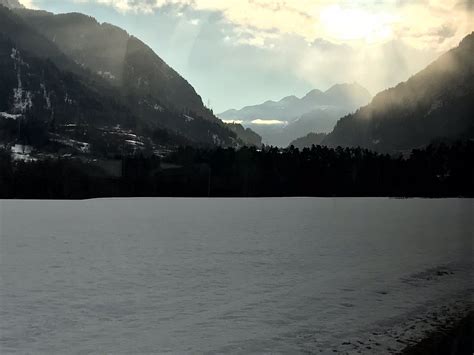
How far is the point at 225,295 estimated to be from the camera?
15.8m

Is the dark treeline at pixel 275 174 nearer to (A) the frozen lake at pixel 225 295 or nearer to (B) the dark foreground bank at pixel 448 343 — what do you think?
(A) the frozen lake at pixel 225 295

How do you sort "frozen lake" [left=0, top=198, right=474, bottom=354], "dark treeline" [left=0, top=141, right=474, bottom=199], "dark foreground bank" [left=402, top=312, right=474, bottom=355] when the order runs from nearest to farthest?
1. "dark foreground bank" [left=402, top=312, right=474, bottom=355]
2. "frozen lake" [left=0, top=198, right=474, bottom=354]
3. "dark treeline" [left=0, top=141, right=474, bottom=199]

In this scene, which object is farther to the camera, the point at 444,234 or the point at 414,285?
the point at 444,234

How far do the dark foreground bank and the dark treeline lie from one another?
126073mm

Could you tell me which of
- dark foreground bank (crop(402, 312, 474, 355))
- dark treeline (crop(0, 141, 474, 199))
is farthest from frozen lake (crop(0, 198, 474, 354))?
dark treeline (crop(0, 141, 474, 199))

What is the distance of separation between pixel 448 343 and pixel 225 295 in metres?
6.88

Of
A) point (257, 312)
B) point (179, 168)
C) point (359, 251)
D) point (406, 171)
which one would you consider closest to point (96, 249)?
point (359, 251)

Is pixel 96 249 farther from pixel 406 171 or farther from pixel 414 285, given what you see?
pixel 406 171

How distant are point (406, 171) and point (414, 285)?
166m

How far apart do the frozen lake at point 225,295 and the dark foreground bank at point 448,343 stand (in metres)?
0.36

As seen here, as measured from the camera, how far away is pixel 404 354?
34.3ft

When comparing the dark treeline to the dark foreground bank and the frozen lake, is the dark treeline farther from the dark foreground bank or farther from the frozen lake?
the dark foreground bank

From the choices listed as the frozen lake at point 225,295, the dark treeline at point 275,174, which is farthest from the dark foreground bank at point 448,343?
the dark treeline at point 275,174

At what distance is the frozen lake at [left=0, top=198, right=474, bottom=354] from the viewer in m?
11.1
